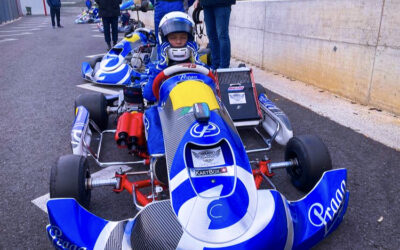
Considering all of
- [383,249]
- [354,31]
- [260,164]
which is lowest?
[383,249]

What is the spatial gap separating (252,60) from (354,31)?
2.73 m

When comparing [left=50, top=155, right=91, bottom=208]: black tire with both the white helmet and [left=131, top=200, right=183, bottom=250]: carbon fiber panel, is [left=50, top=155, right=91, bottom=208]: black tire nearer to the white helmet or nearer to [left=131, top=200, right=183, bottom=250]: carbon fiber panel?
[left=131, top=200, right=183, bottom=250]: carbon fiber panel

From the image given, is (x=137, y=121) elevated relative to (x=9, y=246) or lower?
elevated

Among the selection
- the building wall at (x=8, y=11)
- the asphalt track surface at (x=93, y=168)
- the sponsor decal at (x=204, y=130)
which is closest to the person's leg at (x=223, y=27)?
the asphalt track surface at (x=93, y=168)

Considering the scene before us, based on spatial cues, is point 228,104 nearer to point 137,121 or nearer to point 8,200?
point 137,121

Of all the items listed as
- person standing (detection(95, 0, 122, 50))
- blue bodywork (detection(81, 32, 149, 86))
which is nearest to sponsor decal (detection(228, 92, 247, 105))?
blue bodywork (detection(81, 32, 149, 86))

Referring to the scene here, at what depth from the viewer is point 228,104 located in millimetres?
3574

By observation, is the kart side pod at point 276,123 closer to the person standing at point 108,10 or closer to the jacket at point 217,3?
the jacket at point 217,3

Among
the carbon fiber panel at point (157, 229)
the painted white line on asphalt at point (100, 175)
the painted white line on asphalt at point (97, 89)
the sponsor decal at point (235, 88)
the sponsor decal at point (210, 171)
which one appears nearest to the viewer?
the carbon fiber panel at point (157, 229)

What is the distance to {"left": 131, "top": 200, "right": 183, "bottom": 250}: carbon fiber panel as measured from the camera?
63.8 inches

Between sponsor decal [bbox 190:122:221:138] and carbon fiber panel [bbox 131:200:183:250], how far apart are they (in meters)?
0.42

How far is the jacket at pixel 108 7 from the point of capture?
8023mm

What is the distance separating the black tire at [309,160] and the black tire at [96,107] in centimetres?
193

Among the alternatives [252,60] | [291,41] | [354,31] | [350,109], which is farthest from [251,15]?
[350,109]
